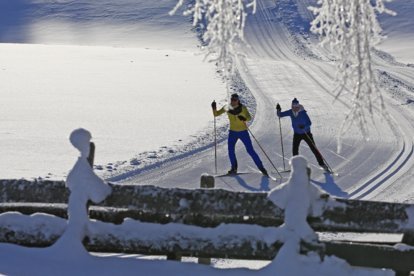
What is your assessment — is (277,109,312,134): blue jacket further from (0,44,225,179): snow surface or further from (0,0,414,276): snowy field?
(0,44,225,179): snow surface

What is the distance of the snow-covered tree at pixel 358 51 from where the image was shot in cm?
394

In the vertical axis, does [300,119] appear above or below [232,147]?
above

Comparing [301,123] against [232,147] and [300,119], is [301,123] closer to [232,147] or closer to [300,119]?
[300,119]

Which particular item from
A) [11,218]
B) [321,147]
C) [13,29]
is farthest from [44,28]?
[11,218]

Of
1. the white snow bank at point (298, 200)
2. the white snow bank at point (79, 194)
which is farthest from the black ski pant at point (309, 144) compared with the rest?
the white snow bank at point (79, 194)

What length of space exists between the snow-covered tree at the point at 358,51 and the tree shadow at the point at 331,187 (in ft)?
28.1

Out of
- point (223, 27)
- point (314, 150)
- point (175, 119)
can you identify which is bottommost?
point (314, 150)

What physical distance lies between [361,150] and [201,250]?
11.0m

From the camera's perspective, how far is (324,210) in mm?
6074

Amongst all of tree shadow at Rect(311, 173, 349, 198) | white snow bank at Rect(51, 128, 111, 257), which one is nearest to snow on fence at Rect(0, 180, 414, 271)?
white snow bank at Rect(51, 128, 111, 257)

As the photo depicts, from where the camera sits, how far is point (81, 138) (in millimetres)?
6188

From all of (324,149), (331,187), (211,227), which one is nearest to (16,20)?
(324,149)

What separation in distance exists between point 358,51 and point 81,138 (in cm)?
296

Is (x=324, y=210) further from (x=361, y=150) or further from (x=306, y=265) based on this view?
(x=361, y=150)
